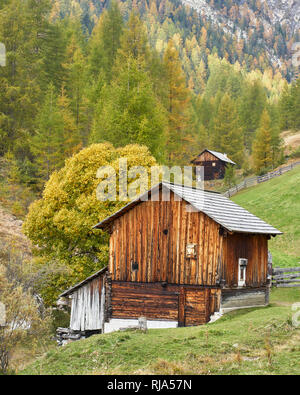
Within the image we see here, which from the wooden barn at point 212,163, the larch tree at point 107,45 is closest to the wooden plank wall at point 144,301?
the larch tree at point 107,45

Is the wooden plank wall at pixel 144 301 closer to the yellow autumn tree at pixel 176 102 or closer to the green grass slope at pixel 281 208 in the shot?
the green grass slope at pixel 281 208

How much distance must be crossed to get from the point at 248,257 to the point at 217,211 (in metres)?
Answer: 3.40

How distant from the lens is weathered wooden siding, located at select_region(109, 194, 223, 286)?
74.7 feet

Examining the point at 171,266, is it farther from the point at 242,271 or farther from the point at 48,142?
the point at 48,142

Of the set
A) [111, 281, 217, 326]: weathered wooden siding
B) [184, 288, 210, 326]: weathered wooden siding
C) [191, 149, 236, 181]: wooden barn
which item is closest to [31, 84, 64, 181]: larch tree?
[111, 281, 217, 326]: weathered wooden siding

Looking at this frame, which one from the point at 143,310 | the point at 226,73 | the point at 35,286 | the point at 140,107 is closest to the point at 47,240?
the point at 35,286

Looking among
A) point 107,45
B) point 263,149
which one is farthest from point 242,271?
point 107,45

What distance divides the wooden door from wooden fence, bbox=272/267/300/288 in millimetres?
10991

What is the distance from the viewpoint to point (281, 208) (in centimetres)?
4847

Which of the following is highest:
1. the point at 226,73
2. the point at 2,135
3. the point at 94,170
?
the point at 226,73

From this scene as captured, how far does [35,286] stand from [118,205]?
7.07m

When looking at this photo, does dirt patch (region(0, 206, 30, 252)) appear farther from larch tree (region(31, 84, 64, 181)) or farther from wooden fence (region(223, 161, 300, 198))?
wooden fence (region(223, 161, 300, 198))

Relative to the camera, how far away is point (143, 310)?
77.6ft
